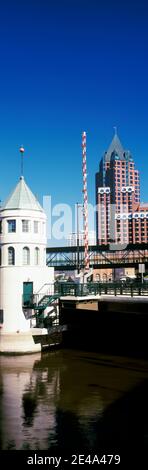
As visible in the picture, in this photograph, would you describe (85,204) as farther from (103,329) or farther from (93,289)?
(103,329)

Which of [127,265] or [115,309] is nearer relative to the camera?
[115,309]

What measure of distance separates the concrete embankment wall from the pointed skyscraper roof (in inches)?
349

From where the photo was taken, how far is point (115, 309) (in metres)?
32.3

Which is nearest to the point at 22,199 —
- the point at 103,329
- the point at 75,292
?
the point at 75,292

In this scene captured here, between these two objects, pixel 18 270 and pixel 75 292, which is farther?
pixel 18 270

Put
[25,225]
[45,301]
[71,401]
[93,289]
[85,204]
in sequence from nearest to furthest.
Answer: [71,401], [93,289], [45,301], [25,225], [85,204]

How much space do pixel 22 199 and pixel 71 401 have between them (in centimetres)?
2055

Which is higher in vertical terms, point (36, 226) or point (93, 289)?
point (36, 226)

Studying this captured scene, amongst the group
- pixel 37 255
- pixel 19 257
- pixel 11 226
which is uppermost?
pixel 11 226

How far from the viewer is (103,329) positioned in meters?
38.6

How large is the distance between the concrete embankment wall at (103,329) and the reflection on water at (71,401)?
3607 millimetres

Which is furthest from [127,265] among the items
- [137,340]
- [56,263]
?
[137,340]
